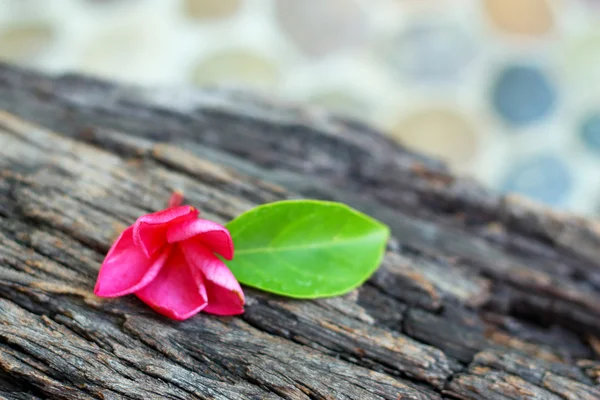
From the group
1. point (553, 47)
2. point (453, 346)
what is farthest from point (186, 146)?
point (553, 47)

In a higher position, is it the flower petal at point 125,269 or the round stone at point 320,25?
the round stone at point 320,25

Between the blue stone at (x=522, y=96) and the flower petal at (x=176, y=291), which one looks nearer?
the flower petal at (x=176, y=291)

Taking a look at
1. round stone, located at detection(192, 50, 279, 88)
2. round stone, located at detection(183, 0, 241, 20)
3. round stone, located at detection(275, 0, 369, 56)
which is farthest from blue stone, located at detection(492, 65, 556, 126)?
round stone, located at detection(183, 0, 241, 20)

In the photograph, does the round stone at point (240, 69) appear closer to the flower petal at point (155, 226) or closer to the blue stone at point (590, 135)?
the blue stone at point (590, 135)

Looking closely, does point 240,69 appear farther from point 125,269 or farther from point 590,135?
point 125,269

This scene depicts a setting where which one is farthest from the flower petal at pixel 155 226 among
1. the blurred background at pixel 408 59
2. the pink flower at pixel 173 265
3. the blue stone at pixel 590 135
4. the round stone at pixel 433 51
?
→ the blue stone at pixel 590 135

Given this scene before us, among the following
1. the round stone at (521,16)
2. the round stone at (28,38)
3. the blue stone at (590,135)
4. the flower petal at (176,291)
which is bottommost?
the flower petal at (176,291)

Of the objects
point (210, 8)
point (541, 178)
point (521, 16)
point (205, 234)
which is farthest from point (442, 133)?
point (205, 234)
